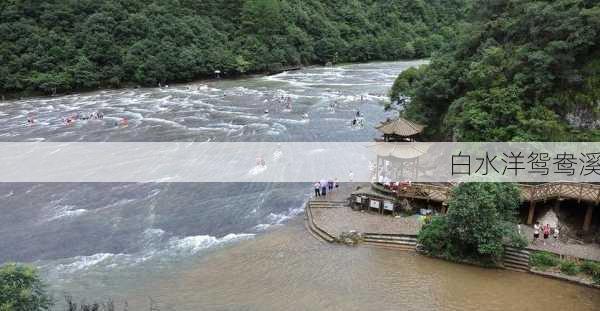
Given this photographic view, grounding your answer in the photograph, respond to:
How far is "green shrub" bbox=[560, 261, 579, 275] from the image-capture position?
20.5m

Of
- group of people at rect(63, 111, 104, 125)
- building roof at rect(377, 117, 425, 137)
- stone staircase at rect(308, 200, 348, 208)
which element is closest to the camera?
building roof at rect(377, 117, 425, 137)

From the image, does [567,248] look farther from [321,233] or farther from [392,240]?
[321,233]

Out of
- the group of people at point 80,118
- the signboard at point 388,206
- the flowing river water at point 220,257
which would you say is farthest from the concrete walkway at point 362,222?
the group of people at point 80,118

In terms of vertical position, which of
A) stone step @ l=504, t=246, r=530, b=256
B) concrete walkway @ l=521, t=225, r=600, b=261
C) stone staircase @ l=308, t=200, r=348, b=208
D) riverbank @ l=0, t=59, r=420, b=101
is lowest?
stone step @ l=504, t=246, r=530, b=256

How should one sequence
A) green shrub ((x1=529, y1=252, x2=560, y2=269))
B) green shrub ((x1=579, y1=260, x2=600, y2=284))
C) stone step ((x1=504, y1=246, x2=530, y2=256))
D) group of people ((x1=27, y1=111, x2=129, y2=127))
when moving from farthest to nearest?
group of people ((x1=27, y1=111, x2=129, y2=127)) < stone step ((x1=504, y1=246, x2=530, y2=256)) < green shrub ((x1=529, y1=252, x2=560, y2=269)) < green shrub ((x1=579, y1=260, x2=600, y2=284))

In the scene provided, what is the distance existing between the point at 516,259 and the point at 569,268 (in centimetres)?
202

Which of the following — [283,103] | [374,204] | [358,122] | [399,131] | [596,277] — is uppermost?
[283,103]

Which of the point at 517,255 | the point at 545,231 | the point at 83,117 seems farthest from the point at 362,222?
the point at 83,117

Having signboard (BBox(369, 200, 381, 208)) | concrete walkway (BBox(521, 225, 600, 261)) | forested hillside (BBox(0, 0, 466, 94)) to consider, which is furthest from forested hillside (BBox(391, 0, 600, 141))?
forested hillside (BBox(0, 0, 466, 94))

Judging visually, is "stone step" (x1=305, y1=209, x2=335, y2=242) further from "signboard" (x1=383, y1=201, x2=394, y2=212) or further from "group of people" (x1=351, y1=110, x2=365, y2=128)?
"group of people" (x1=351, y1=110, x2=365, y2=128)

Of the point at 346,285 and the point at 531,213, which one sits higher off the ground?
the point at 531,213

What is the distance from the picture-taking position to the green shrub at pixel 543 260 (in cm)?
2106

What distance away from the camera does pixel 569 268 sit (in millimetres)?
20578

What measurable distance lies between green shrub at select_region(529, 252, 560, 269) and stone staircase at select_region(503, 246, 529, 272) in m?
0.27
